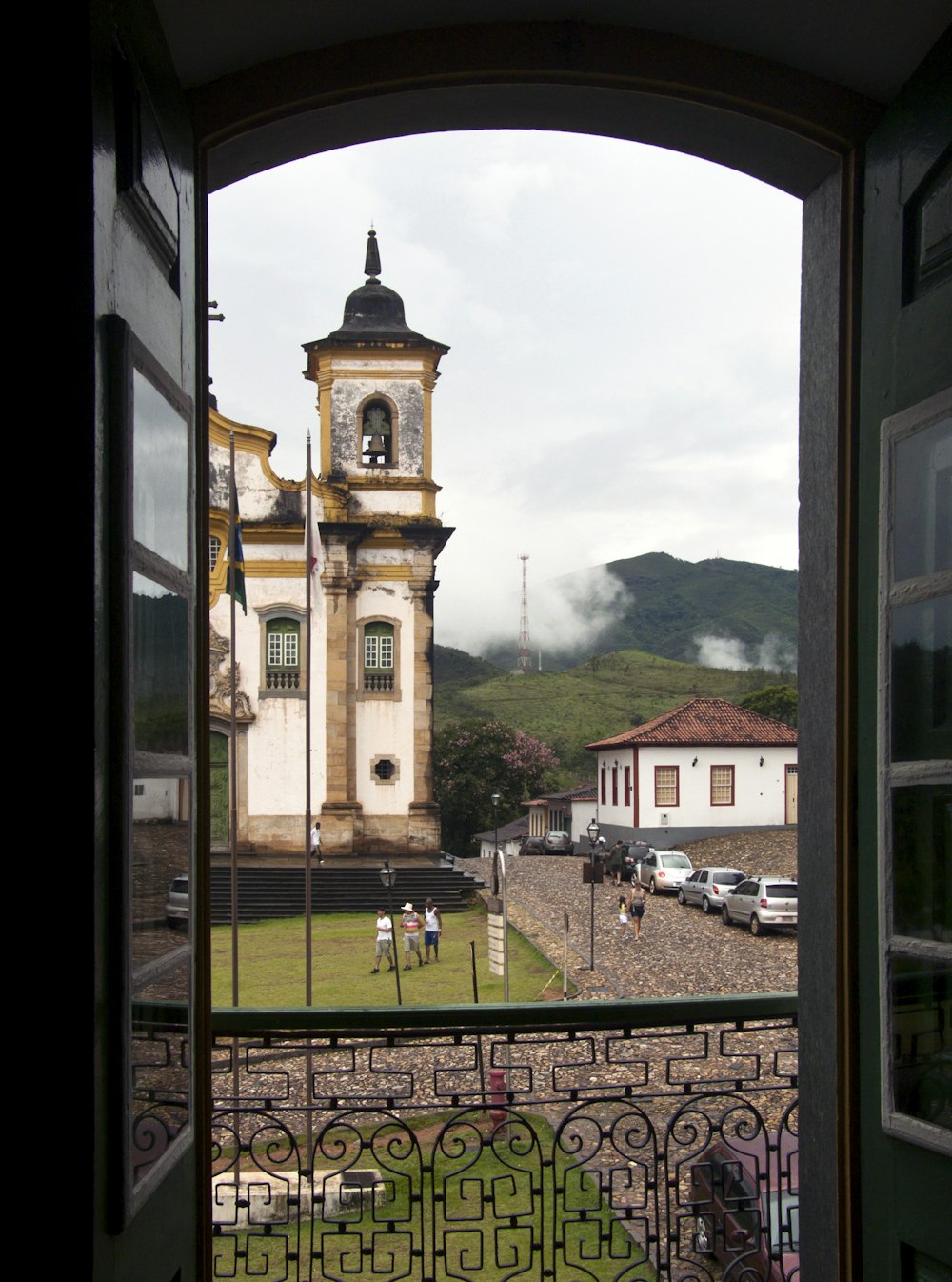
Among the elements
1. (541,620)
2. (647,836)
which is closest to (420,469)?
(647,836)

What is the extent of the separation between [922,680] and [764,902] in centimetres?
1590

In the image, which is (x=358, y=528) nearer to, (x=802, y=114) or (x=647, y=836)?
(x=647, y=836)

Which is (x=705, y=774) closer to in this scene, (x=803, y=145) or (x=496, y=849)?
(x=496, y=849)

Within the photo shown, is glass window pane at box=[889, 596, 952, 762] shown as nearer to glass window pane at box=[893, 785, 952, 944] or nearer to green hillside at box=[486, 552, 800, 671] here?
glass window pane at box=[893, 785, 952, 944]

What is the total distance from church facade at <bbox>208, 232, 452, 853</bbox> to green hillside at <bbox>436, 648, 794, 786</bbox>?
9.40 metres

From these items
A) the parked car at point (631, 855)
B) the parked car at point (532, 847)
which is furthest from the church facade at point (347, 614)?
the parked car at point (532, 847)

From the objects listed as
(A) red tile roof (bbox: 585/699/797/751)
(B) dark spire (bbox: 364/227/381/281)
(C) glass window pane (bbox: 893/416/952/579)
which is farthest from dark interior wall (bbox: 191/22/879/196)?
(B) dark spire (bbox: 364/227/381/281)

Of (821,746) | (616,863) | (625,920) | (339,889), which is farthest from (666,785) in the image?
(821,746)

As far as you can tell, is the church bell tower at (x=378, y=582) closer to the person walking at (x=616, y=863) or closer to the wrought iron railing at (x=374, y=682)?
the wrought iron railing at (x=374, y=682)

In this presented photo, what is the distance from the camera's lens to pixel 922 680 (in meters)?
1.51

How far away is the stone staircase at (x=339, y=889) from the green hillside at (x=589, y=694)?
10.5 meters

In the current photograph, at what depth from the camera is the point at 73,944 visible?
102cm

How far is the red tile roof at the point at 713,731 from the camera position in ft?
70.9

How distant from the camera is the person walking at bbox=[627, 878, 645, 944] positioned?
17.0 meters
